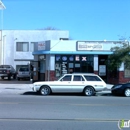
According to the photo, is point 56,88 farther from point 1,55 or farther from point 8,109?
point 1,55

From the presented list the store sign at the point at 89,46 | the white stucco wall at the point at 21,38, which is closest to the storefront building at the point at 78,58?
the store sign at the point at 89,46

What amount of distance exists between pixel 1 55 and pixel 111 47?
21620mm

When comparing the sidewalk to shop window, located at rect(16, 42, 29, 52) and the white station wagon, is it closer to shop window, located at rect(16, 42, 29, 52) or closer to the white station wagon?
the white station wagon

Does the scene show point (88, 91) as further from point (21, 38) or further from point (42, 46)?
point (21, 38)

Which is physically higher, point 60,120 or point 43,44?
point 43,44

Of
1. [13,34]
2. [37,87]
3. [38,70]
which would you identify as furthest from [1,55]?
[37,87]

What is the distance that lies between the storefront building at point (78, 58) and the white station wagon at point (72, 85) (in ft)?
27.0

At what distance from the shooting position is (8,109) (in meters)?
10.3

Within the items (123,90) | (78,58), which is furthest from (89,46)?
(123,90)

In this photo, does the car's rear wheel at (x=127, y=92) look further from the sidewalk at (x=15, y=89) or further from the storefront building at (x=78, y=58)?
the storefront building at (x=78, y=58)

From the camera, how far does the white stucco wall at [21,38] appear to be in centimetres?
4159

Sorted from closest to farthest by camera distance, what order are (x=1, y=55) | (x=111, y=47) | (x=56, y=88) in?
(x=56, y=88) < (x=111, y=47) < (x=1, y=55)

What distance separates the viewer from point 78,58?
84.1ft

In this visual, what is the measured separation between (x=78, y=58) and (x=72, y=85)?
9.04 m
